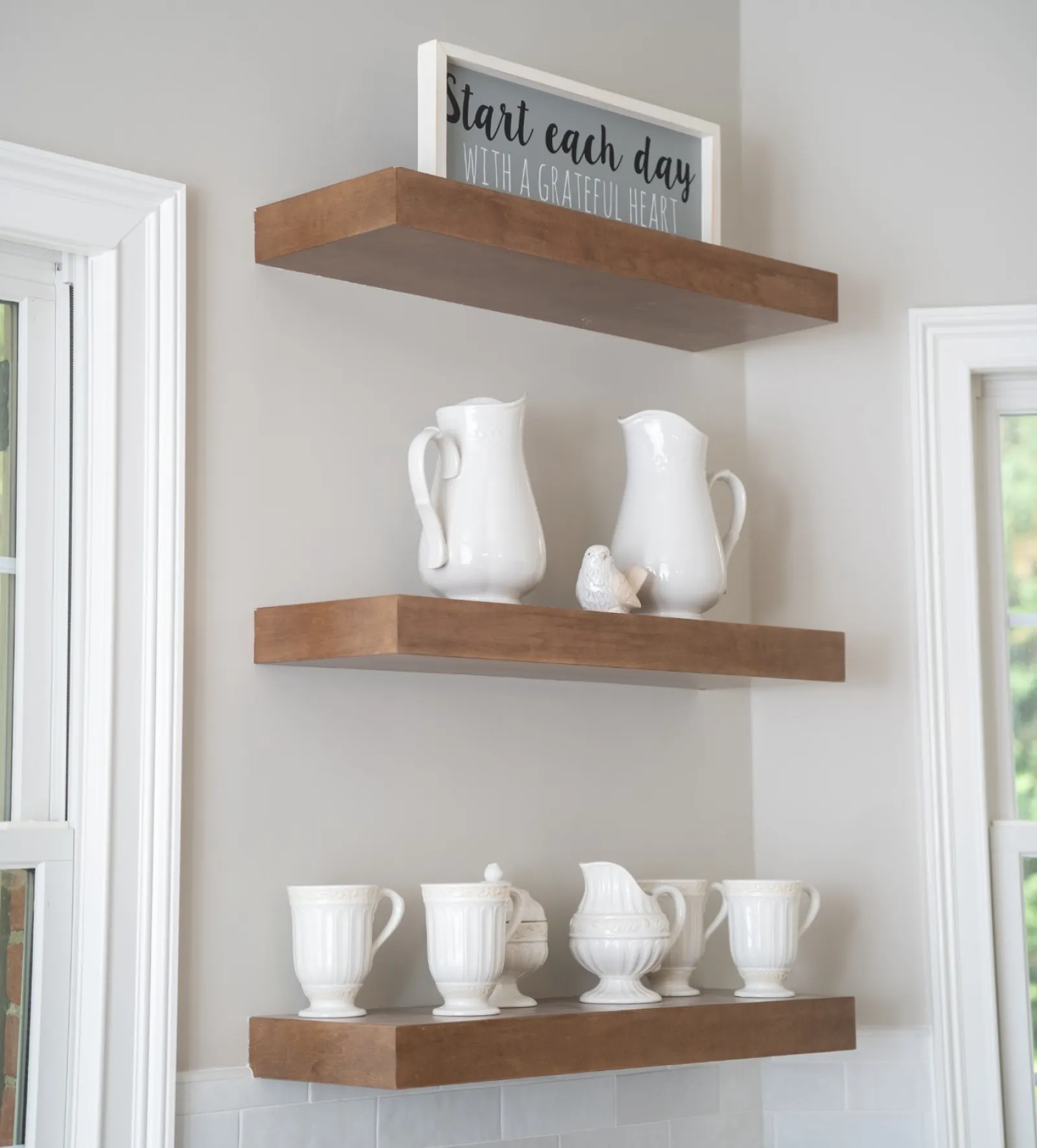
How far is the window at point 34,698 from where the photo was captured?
158 cm

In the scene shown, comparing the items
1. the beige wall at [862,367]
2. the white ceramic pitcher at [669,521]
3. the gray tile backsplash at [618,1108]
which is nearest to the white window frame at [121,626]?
the gray tile backsplash at [618,1108]

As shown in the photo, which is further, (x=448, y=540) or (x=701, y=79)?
(x=701, y=79)

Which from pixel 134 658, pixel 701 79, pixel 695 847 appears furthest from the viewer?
pixel 701 79

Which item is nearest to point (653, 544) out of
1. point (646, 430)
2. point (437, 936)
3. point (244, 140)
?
point (646, 430)

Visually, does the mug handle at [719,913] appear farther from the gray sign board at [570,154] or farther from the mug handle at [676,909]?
the gray sign board at [570,154]

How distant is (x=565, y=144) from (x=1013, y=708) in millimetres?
1088

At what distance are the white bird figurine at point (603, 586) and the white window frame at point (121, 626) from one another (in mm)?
501

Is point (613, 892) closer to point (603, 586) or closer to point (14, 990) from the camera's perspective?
point (603, 586)

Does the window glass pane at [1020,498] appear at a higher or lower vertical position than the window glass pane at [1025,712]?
higher

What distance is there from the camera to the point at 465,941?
1.69m

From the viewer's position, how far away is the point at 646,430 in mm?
2000

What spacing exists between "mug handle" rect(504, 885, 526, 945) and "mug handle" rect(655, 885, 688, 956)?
20 centimetres

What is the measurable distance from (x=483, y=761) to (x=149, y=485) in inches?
22.9

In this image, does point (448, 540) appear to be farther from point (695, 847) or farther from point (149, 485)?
point (695, 847)
